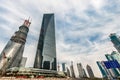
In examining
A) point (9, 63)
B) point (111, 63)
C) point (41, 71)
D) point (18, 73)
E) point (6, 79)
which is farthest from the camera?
point (9, 63)

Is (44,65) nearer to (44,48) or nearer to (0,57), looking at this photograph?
(44,48)

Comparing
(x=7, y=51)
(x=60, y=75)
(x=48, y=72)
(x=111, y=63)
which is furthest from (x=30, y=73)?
(x=111, y=63)

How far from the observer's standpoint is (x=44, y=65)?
626 ft

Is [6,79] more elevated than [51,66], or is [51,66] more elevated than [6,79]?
[51,66]

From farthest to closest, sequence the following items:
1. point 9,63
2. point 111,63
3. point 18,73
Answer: point 9,63, point 18,73, point 111,63

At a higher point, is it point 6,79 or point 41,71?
point 41,71

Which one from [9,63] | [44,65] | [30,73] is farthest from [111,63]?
[9,63]

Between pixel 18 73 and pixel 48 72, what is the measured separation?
50774 mm

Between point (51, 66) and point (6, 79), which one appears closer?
point (6, 79)

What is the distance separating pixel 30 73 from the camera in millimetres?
140875

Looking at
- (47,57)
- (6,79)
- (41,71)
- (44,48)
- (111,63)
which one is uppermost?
(44,48)

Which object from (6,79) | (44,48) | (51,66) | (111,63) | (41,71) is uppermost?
(44,48)

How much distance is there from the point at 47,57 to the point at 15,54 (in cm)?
5668

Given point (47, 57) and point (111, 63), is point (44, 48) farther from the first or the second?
point (111, 63)
